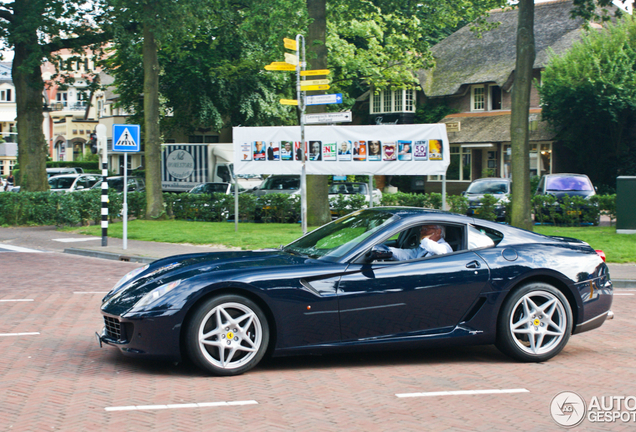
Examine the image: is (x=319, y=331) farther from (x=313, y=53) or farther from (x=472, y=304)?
(x=313, y=53)

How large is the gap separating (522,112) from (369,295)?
13670mm

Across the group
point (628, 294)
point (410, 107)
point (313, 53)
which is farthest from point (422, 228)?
point (410, 107)

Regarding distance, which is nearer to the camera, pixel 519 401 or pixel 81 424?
pixel 81 424

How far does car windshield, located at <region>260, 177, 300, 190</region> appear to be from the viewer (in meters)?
26.9

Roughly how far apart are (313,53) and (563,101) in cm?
2145

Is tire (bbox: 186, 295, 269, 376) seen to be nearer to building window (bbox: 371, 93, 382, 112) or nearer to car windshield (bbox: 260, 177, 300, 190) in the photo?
car windshield (bbox: 260, 177, 300, 190)

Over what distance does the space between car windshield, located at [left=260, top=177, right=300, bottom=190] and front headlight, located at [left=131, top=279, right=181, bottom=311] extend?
2103cm

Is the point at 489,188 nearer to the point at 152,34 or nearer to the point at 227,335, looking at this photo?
the point at 152,34

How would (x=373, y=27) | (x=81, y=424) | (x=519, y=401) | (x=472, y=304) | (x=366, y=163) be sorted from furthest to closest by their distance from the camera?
(x=373, y=27)
(x=366, y=163)
(x=472, y=304)
(x=519, y=401)
(x=81, y=424)

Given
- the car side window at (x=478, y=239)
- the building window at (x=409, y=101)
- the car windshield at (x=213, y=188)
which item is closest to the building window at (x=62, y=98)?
the building window at (x=409, y=101)

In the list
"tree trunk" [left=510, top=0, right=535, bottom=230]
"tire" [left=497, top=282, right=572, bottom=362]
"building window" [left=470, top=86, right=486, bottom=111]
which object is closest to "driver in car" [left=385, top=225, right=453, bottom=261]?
"tire" [left=497, top=282, right=572, bottom=362]

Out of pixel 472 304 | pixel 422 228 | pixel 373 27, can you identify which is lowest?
pixel 472 304

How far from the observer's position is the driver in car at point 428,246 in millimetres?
6363

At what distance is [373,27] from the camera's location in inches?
1427
